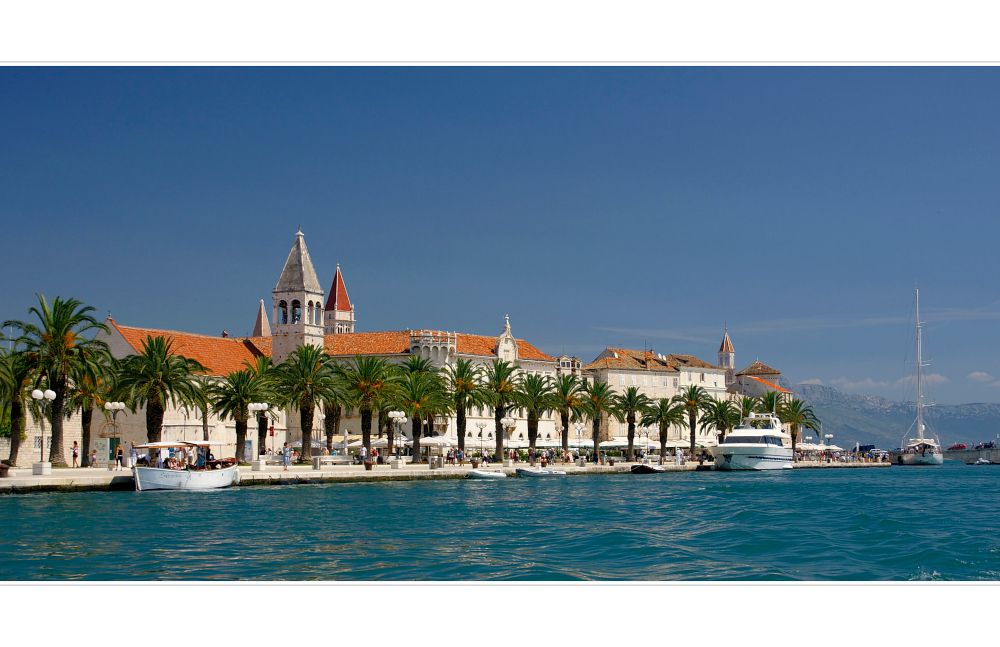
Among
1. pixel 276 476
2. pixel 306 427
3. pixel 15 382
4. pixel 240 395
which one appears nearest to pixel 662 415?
pixel 306 427

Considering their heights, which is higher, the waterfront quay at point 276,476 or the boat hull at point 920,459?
the waterfront quay at point 276,476

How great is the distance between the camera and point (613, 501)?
45281mm

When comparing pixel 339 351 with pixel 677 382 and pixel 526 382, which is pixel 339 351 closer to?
pixel 526 382

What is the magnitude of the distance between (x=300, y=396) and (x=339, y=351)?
4096cm

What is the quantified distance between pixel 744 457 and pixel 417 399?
34181 mm

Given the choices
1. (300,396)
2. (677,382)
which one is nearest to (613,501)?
(300,396)

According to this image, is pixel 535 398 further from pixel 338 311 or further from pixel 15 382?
pixel 338 311

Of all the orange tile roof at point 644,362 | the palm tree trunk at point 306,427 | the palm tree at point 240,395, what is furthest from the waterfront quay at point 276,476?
the orange tile roof at point 644,362

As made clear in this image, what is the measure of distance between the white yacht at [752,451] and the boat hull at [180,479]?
52448mm

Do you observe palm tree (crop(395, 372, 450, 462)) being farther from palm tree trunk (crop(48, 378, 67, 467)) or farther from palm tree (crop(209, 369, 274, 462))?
palm tree trunk (crop(48, 378, 67, 467))

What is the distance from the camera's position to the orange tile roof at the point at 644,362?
401ft

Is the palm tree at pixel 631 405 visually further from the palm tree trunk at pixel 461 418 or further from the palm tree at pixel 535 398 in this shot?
the palm tree trunk at pixel 461 418

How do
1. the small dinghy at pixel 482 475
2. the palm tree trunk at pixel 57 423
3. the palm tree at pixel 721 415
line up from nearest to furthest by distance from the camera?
the palm tree trunk at pixel 57 423, the small dinghy at pixel 482 475, the palm tree at pixel 721 415

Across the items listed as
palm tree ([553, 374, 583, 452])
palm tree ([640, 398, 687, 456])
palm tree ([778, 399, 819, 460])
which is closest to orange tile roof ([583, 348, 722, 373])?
palm tree ([778, 399, 819, 460])
